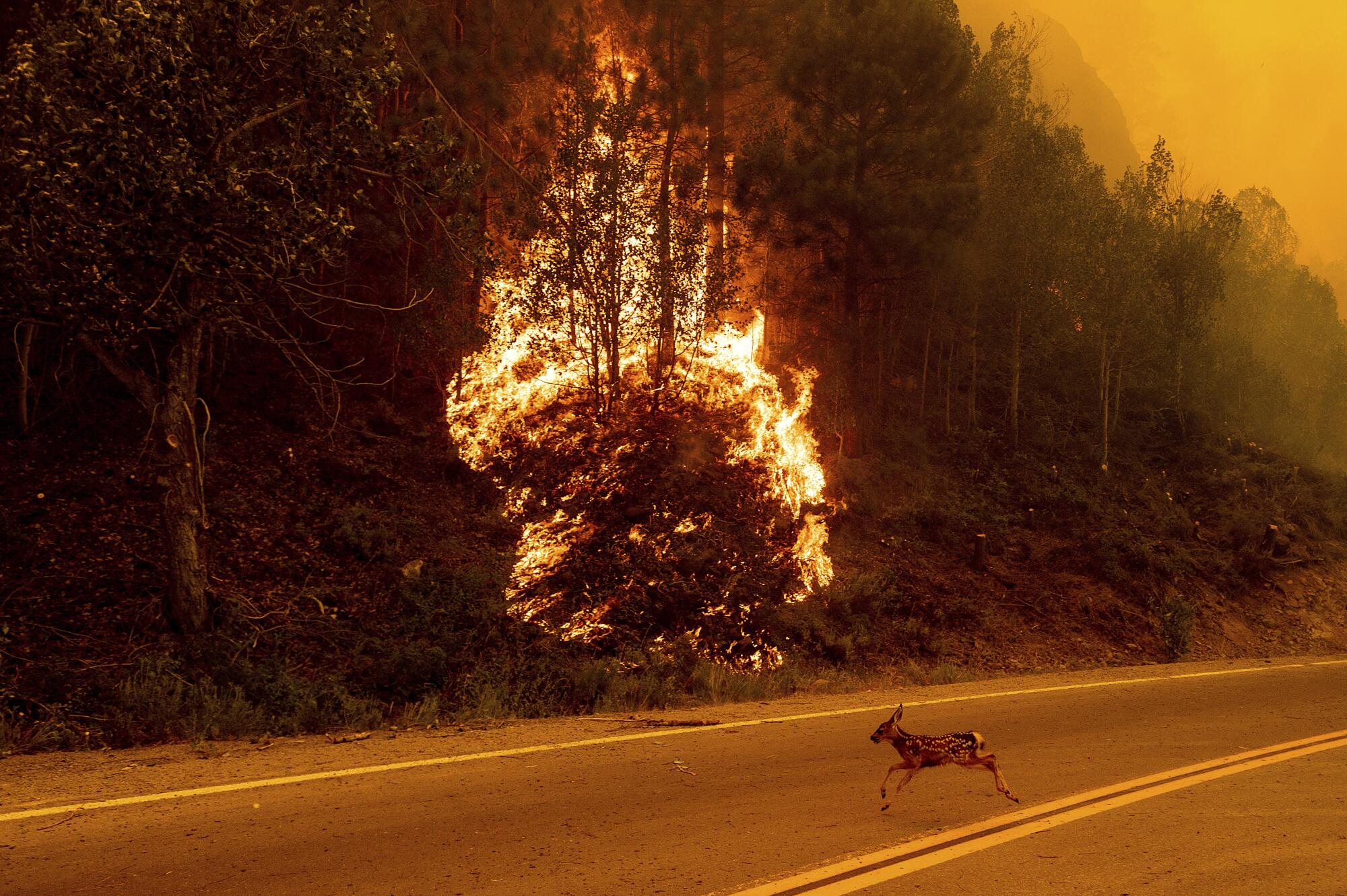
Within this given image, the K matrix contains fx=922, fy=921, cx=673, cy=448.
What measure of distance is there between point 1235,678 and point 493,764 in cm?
1099

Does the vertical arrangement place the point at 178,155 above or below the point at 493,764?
above

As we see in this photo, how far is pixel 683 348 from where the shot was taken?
1945 centimetres

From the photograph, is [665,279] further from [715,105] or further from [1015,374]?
[1015,374]

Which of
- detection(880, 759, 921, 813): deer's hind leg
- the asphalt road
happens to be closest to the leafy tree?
the asphalt road

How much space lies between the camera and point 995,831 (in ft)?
19.7

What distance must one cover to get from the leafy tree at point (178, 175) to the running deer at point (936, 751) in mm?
8064

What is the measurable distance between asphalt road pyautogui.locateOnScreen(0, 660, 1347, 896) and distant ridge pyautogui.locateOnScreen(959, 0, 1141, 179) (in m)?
75.6

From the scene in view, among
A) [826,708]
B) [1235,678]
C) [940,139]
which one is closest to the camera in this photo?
→ [826,708]

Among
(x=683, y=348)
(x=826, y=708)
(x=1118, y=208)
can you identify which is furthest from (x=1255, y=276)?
(x=826, y=708)

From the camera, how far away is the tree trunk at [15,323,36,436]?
14508mm

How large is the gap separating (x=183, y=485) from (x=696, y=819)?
8196 millimetres

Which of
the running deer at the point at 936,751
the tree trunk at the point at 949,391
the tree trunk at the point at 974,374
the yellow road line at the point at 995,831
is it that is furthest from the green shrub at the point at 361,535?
the tree trunk at the point at 974,374

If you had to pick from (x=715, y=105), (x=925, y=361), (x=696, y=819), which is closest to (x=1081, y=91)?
(x=925, y=361)

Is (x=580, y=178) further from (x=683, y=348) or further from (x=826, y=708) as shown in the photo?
(x=826, y=708)
